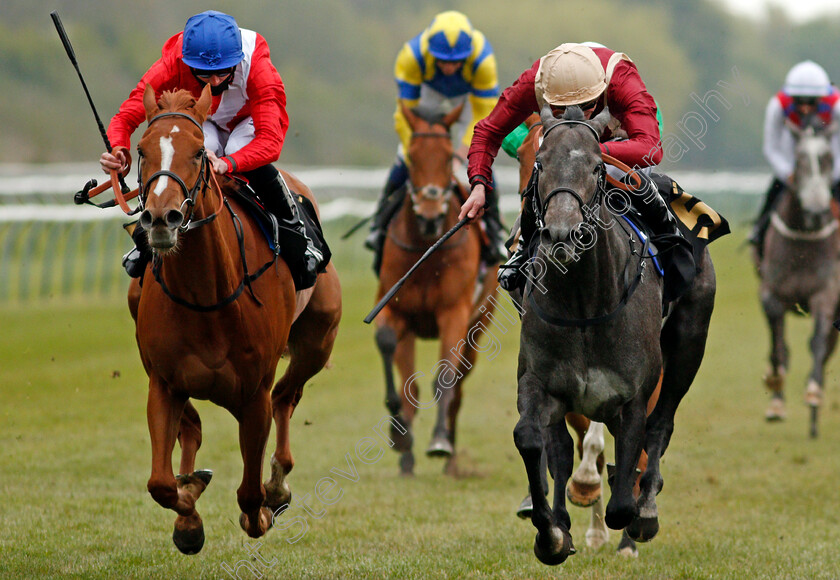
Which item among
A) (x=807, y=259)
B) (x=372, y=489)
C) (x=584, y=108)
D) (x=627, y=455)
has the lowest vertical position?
(x=372, y=489)

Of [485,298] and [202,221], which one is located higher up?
[202,221]

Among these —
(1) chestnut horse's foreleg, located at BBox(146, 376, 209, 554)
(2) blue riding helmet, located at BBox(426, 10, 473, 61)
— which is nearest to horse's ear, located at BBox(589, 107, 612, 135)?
(1) chestnut horse's foreleg, located at BBox(146, 376, 209, 554)

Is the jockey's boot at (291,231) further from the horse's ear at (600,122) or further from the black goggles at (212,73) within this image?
the horse's ear at (600,122)

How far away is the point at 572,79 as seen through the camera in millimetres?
4762

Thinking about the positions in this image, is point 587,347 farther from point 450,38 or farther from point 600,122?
point 450,38

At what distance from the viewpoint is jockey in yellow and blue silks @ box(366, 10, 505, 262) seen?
9.23 meters

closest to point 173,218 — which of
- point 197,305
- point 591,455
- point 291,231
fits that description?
point 197,305

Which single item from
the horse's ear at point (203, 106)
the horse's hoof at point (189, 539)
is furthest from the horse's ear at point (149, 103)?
the horse's hoof at point (189, 539)

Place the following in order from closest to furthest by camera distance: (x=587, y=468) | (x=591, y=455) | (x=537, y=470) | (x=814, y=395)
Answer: (x=537, y=470) < (x=587, y=468) < (x=591, y=455) < (x=814, y=395)

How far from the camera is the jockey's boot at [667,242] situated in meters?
5.30

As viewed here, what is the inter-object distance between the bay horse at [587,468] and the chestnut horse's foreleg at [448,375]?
1876mm

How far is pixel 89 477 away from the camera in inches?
321

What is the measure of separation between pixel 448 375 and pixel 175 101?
4.44m

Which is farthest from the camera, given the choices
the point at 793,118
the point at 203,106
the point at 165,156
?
the point at 793,118
